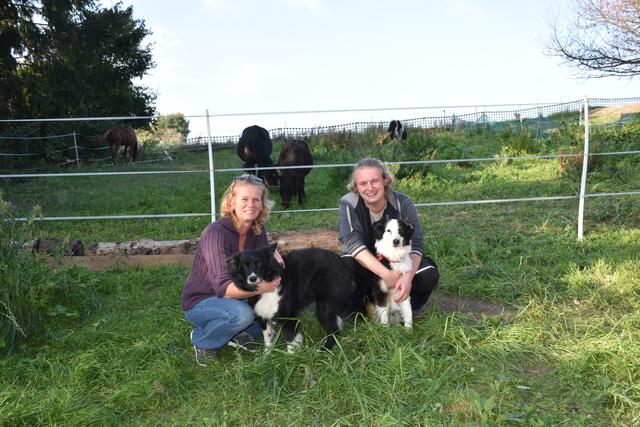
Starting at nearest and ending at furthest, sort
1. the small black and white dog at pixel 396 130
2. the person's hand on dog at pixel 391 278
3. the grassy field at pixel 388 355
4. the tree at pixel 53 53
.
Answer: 1. the grassy field at pixel 388 355
2. the person's hand on dog at pixel 391 278
3. the tree at pixel 53 53
4. the small black and white dog at pixel 396 130

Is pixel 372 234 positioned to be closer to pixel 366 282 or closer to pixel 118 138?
pixel 366 282

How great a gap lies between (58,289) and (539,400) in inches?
135

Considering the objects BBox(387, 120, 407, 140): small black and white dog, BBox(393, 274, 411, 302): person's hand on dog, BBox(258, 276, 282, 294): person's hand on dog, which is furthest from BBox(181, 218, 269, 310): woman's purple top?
BBox(387, 120, 407, 140): small black and white dog

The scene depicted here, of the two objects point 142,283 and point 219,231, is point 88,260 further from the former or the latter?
point 219,231

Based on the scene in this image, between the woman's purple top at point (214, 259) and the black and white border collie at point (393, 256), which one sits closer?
the woman's purple top at point (214, 259)

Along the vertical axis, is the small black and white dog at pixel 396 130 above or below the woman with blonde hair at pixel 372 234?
above

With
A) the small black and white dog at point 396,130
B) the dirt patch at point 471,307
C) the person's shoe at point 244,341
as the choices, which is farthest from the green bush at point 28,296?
the small black and white dog at point 396,130

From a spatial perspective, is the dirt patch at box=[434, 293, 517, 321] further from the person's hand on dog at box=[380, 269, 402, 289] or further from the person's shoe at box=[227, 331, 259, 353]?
the person's shoe at box=[227, 331, 259, 353]

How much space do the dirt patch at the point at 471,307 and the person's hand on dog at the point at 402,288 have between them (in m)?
0.56

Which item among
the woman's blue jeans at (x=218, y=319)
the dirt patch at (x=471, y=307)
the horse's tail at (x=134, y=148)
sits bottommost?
the dirt patch at (x=471, y=307)

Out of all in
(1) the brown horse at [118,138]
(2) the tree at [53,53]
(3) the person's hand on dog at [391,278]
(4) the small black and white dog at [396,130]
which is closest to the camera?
(3) the person's hand on dog at [391,278]

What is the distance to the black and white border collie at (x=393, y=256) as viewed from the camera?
3.31m

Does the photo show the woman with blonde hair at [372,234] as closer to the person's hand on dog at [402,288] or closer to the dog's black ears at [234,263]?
the person's hand on dog at [402,288]

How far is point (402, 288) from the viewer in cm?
331
